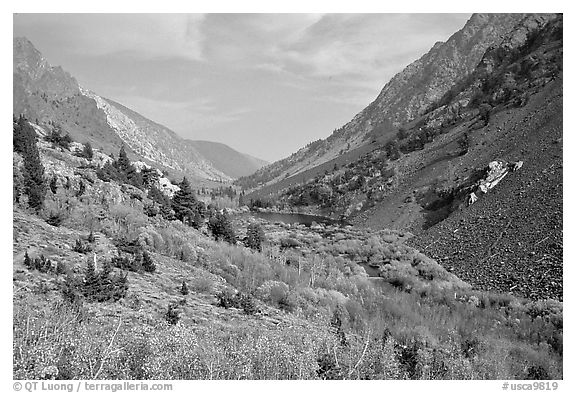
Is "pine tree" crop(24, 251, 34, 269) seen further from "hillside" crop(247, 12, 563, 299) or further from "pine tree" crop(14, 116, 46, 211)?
"hillside" crop(247, 12, 563, 299)

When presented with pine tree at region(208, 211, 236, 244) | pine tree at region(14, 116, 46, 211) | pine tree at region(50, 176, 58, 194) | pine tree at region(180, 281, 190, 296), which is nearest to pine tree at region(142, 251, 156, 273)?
pine tree at region(180, 281, 190, 296)

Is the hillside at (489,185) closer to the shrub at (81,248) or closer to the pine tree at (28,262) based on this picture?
the shrub at (81,248)

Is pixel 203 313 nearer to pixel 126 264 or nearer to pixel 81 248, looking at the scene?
pixel 126 264

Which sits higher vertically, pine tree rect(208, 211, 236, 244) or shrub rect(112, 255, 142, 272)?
pine tree rect(208, 211, 236, 244)

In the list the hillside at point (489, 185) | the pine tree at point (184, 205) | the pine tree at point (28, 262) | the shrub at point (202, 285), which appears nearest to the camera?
the pine tree at point (28, 262)

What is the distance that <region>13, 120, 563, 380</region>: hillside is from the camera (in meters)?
6.89

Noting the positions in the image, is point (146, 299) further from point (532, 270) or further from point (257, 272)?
point (532, 270)

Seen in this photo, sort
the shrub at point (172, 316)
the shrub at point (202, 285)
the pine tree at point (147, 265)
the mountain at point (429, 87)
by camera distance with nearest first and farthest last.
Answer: the shrub at point (172, 316) → the shrub at point (202, 285) → the pine tree at point (147, 265) → the mountain at point (429, 87)

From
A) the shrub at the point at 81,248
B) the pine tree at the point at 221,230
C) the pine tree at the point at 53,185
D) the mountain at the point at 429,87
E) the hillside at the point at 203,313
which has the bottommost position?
the hillside at the point at 203,313

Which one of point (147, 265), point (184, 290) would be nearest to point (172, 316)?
point (184, 290)

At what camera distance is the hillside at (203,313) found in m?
6.89

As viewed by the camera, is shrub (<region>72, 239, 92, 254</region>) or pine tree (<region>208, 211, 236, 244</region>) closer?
shrub (<region>72, 239, 92, 254</region>)

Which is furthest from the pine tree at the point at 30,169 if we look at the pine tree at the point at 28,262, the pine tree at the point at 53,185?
the pine tree at the point at 28,262

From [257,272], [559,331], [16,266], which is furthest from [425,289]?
[16,266]
